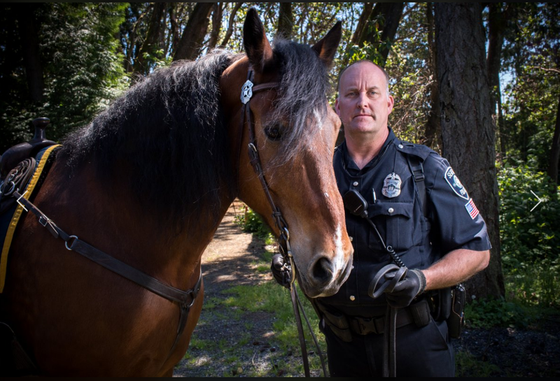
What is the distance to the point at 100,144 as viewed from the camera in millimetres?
1917

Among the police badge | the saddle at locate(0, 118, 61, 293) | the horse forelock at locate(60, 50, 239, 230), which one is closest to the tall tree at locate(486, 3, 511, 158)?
the police badge

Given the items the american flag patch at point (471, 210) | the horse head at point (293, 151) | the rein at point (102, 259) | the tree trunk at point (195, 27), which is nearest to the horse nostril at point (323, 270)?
the horse head at point (293, 151)

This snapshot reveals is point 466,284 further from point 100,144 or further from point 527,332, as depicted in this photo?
point 100,144

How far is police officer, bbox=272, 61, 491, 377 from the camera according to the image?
200 centimetres

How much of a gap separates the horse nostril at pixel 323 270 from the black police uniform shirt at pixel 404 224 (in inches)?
22.2

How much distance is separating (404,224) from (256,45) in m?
1.21

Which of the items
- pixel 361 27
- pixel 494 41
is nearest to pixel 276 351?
pixel 361 27

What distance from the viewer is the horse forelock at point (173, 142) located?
175cm

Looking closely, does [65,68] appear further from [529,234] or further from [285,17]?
[529,234]

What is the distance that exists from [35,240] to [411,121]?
737cm

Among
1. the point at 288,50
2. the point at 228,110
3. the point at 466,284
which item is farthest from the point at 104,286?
the point at 466,284

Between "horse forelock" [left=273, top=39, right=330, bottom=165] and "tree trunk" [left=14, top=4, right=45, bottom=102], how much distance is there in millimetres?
9182

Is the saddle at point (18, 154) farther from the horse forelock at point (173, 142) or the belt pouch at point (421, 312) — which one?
the belt pouch at point (421, 312)

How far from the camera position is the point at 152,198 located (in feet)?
5.97
